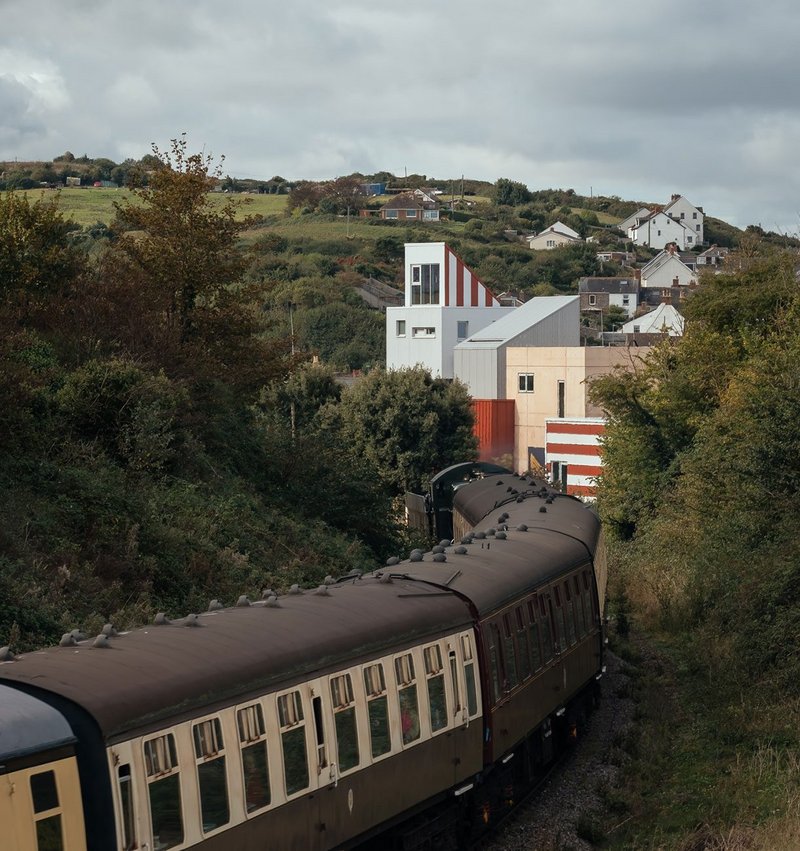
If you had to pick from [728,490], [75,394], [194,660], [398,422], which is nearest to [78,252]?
[75,394]

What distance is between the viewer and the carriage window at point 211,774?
8.92 meters

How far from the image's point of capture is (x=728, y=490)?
96.7 ft

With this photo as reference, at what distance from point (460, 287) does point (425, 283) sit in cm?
235

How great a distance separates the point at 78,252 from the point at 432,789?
21.0 meters

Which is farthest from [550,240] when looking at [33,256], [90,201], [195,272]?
[33,256]

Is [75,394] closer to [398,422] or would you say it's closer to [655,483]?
[655,483]

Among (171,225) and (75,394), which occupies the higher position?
(171,225)

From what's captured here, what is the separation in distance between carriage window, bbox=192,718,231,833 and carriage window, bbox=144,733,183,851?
10.5 inches

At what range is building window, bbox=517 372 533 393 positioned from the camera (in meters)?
68.2

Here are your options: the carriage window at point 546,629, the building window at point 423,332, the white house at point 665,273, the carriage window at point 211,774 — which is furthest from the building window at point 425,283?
the white house at point 665,273

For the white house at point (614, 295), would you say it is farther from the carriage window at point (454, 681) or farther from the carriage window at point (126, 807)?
the carriage window at point (126, 807)

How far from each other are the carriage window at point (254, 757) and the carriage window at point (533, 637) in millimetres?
6491

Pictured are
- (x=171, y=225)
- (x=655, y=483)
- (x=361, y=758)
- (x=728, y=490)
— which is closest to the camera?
(x=361, y=758)

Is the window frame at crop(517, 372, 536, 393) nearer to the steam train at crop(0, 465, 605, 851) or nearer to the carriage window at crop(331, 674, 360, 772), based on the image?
the steam train at crop(0, 465, 605, 851)
